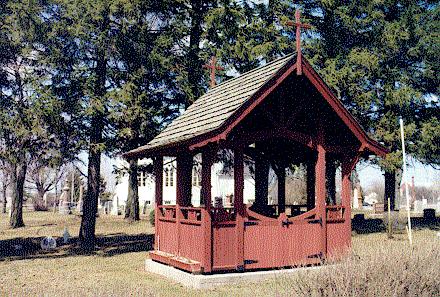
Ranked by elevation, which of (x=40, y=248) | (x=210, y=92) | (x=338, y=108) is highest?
(x=210, y=92)

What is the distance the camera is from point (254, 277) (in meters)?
12.2

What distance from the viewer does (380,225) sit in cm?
2984

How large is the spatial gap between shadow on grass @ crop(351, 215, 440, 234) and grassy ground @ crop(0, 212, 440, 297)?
48.8 inches

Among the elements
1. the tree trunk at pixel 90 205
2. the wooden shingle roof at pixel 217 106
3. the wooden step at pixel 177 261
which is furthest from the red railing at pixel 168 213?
the tree trunk at pixel 90 205

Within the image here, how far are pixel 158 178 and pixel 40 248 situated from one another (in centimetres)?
894

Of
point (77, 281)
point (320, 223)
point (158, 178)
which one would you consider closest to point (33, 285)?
point (77, 281)

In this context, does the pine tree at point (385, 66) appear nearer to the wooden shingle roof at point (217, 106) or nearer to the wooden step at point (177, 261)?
the wooden shingle roof at point (217, 106)

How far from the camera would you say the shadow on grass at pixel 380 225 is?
27.5 meters

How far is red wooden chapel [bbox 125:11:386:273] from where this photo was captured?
12156 millimetres

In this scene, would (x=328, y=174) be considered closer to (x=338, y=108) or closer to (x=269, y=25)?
(x=269, y=25)

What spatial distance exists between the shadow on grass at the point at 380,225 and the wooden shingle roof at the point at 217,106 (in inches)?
563

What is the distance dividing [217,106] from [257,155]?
100 inches

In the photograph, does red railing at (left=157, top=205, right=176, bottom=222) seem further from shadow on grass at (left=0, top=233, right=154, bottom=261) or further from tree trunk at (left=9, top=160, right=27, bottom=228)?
tree trunk at (left=9, top=160, right=27, bottom=228)

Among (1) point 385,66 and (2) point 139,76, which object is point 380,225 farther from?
(2) point 139,76
